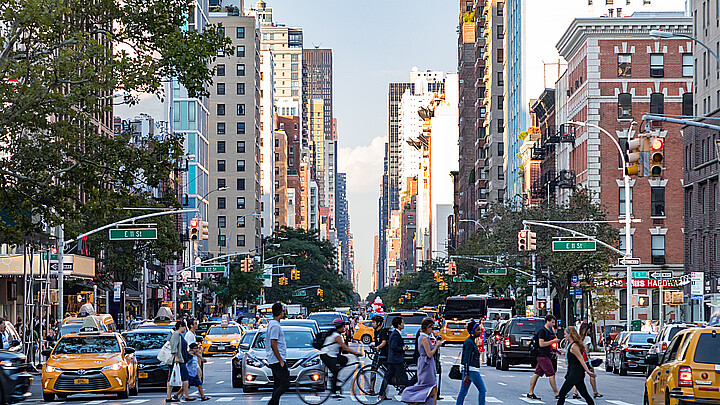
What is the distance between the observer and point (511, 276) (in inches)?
3654

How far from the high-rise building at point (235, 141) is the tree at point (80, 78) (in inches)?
4852

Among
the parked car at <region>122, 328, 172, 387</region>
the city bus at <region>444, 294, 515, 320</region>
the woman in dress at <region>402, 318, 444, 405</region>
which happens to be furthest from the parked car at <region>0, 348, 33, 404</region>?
the city bus at <region>444, 294, 515, 320</region>

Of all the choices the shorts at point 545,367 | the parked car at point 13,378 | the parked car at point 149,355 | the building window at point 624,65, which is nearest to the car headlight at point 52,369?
the parked car at point 13,378

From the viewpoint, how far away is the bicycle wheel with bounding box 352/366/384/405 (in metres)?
23.3

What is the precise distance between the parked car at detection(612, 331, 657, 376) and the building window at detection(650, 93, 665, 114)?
139 ft

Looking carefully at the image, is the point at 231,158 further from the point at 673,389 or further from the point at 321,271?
the point at 673,389

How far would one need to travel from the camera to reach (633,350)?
39656mm

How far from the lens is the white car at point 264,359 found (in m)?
27.2

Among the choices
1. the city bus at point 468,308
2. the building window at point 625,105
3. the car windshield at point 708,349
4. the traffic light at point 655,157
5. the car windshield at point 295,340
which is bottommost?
the city bus at point 468,308

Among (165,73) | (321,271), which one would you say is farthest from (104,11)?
(321,271)

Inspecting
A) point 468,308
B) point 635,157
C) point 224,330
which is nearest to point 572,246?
point 224,330

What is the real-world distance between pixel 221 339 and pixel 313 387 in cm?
2928

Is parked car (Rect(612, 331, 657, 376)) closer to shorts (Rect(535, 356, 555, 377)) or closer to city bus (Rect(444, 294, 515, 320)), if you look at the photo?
shorts (Rect(535, 356, 555, 377))

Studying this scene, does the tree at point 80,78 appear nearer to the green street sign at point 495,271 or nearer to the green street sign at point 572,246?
the green street sign at point 572,246
